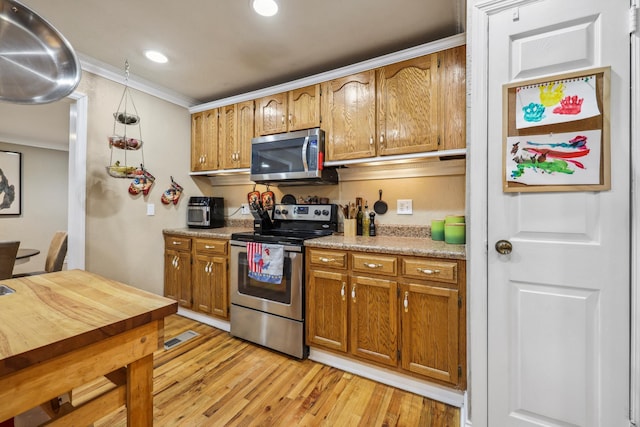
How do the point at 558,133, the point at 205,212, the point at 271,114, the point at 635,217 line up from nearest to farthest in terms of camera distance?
the point at 635,217 → the point at 558,133 → the point at 271,114 → the point at 205,212

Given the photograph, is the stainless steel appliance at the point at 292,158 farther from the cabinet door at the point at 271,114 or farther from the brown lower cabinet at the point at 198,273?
the brown lower cabinet at the point at 198,273

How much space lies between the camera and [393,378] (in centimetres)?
183

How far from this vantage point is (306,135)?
7.82ft

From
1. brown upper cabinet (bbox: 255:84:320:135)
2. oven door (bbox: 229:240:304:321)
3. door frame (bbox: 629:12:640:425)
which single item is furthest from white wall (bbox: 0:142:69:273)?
door frame (bbox: 629:12:640:425)

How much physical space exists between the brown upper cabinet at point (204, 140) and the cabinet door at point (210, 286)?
1.09 m

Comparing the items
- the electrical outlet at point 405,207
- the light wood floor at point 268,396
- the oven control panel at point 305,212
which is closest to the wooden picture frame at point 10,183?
the light wood floor at point 268,396

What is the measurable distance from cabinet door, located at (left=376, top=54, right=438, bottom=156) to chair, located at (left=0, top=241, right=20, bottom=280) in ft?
9.44

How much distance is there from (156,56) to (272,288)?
2.18 metres

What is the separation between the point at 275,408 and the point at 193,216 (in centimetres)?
230

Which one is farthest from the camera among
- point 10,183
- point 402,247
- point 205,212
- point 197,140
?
point 10,183

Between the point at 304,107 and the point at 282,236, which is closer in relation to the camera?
the point at 282,236

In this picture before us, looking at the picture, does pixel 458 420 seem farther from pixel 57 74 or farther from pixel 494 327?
pixel 57 74

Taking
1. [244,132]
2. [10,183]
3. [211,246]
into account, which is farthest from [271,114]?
[10,183]

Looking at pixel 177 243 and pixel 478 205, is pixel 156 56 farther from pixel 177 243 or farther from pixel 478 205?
pixel 478 205
